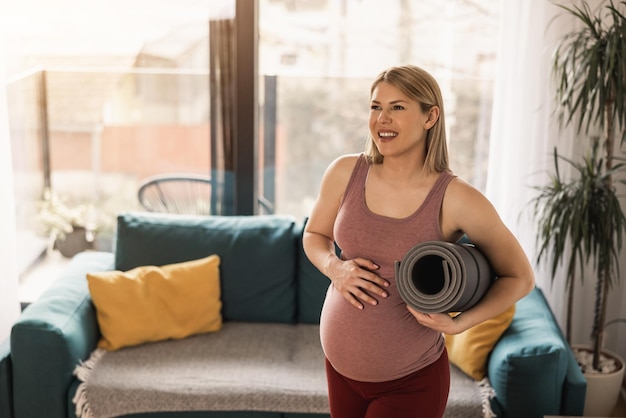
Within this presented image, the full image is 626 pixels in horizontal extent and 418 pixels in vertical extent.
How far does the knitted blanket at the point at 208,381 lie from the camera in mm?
2576

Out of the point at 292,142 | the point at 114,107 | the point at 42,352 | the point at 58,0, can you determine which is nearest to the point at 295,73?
the point at 292,142

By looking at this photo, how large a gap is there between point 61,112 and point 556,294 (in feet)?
7.32

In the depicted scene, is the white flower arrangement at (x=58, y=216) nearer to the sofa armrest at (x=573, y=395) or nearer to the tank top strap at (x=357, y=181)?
the tank top strap at (x=357, y=181)

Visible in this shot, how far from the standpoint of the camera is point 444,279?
176cm

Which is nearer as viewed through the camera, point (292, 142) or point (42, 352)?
point (42, 352)

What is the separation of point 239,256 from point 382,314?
1.34 meters

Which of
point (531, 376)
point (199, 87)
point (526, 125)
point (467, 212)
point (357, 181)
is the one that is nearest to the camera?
point (467, 212)

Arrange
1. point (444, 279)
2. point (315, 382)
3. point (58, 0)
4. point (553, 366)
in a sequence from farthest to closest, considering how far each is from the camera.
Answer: point (58, 0), point (315, 382), point (553, 366), point (444, 279)

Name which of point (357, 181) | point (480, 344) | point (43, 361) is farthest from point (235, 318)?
point (357, 181)

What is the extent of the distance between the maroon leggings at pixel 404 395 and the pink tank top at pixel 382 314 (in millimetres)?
21

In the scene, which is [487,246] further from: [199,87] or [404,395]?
[199,87]

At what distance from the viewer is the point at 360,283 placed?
1.75m

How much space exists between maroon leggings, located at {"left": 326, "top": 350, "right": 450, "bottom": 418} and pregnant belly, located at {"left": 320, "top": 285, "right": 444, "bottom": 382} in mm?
20

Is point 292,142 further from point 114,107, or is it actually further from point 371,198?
point 371,198
